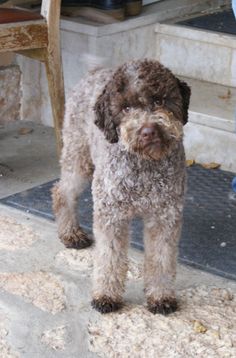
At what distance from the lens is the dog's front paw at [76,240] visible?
4059 mm

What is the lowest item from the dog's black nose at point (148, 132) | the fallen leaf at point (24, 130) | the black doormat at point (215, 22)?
the fallen leaf at point (24, 130)

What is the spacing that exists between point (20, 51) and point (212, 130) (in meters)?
1.24

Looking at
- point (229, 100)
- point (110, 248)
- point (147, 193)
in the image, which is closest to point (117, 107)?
point (147, 193)

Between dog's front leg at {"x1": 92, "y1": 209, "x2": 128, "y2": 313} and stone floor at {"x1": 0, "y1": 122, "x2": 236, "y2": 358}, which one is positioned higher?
dog's front leg at {"x1": 92, "y1": 209, "x2": 128, "y2": 313}

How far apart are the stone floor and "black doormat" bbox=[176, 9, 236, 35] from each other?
198 centimetres

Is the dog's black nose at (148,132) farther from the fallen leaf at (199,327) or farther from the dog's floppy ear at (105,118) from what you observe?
the fallen leaf at (199,327)

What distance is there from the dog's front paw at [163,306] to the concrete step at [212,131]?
5.41ft

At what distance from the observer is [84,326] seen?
11.2 ft

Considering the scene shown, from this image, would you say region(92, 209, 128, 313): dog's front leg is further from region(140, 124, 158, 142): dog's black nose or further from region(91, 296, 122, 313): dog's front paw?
region(140, 124, 158, 142): dog's black nose

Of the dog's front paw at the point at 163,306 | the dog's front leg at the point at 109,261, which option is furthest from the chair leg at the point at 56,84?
the dog's front paw at the point at 163,306

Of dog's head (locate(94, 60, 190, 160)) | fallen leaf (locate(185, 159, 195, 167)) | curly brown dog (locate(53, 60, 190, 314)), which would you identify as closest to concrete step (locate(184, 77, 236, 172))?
fallen leaf (locate(185, 159, 195, 167))

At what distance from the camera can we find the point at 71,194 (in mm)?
4016

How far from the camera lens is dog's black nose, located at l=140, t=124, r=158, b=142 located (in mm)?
3020

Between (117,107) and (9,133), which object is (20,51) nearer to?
(9,133)
